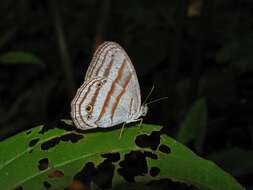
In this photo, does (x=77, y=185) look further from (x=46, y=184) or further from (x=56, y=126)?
(x=46, y=184)

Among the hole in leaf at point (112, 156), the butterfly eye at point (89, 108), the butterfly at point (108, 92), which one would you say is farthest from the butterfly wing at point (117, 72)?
the hole in leaf at point (112, 156)

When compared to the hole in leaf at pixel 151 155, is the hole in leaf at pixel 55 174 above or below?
below

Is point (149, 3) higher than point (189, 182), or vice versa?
point (149, 3)

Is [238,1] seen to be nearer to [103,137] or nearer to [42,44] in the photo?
[42,44]

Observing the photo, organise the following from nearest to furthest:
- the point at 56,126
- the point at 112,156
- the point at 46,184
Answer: the point at 46,184 → the point at 112,156 → the point at 56,126

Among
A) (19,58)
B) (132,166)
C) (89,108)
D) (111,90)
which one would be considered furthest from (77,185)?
(19,58)

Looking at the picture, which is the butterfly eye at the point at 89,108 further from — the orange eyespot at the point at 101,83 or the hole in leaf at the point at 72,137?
the hole in leaf at the point at 72,137

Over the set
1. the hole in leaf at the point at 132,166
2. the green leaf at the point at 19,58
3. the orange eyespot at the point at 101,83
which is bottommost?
the hole in leaf at the point at 132,166

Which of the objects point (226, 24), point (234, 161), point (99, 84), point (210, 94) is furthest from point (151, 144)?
point (226, 24)
